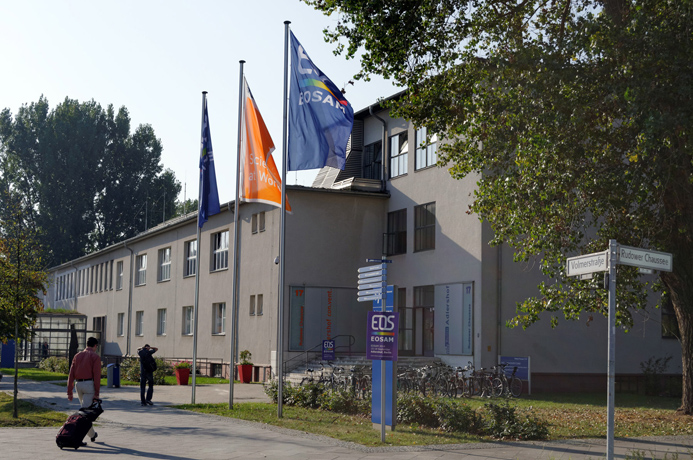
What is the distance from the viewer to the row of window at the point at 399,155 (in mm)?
29297

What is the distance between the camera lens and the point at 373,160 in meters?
33.9

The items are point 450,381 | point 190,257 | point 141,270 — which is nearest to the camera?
point 450,381

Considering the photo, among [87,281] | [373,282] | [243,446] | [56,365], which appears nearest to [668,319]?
[373,282]

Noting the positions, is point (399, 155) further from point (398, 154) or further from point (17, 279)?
point (17, 279)

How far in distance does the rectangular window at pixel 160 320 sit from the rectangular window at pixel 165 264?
68.3 inches

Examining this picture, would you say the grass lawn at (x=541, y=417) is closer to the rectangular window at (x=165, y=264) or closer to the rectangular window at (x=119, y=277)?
the rectangular window at (x=165, y=264)

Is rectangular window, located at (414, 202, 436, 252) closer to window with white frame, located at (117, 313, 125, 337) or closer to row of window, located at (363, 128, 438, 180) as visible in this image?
row of window, located at (363, 128, 438, 180)

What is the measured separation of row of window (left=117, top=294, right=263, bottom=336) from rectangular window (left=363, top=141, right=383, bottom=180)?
272 inches

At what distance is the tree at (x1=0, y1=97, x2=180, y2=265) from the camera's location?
224ft

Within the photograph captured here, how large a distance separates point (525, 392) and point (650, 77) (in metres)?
13.4

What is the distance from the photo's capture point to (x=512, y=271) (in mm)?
26078

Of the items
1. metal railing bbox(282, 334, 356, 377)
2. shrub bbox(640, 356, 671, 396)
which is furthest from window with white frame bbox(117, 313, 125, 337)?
shrub bbox(640, 356, 671, 396)

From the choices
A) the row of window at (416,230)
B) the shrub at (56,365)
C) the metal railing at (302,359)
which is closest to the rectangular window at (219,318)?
the shrub at (56,365)

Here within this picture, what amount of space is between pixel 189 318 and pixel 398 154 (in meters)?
15.3
